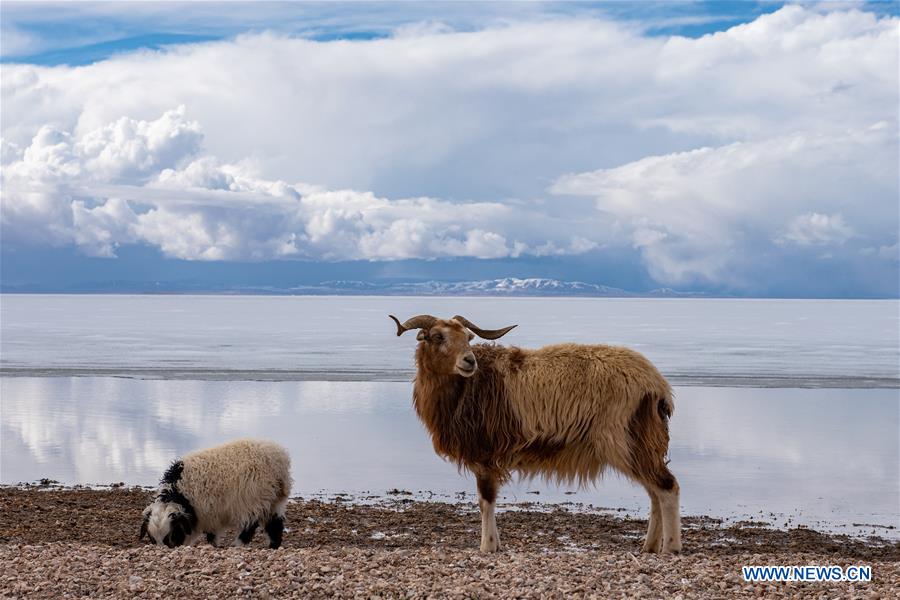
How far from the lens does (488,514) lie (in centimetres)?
958

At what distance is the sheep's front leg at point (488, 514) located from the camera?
9492 mm

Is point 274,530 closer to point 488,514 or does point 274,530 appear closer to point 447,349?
point 488,514

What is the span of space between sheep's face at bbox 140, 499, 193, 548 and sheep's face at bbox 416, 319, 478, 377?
2726 mm

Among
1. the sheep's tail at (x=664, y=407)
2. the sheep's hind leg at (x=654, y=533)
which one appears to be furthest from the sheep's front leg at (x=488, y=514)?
the sheep's tail at (x=664, y=407)

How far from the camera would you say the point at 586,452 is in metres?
9.72

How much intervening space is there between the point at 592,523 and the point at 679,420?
899cm

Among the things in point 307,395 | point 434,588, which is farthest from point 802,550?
point 307,395

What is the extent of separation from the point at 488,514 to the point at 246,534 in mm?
2385

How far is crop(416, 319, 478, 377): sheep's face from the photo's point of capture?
9609 millimetres

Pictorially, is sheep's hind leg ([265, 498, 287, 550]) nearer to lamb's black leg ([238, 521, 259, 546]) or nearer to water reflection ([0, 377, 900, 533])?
lamb's black leg ([238, 521, 259, 546])

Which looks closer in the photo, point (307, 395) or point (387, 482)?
point (387, 482)

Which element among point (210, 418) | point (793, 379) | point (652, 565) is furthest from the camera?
point (793, 379)

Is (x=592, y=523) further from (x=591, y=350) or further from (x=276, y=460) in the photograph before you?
(x=276, y=460)

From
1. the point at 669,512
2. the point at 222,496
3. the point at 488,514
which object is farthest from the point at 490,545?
the point at 222,496
